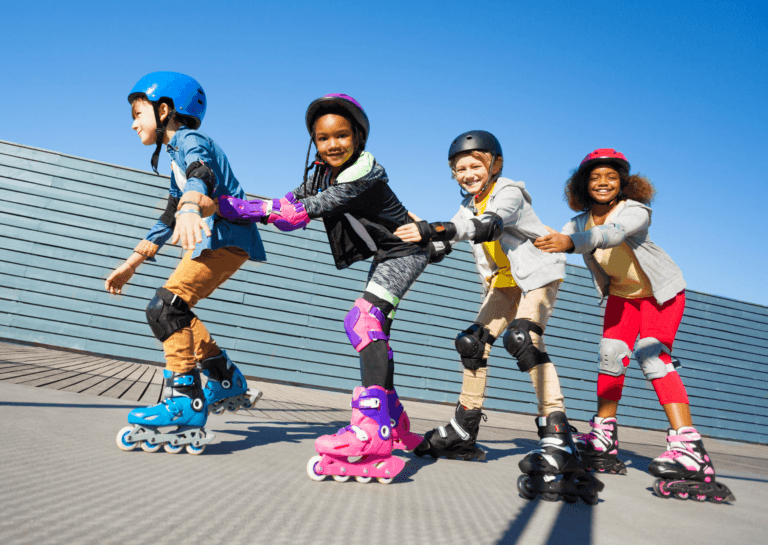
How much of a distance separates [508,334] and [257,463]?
1197 millimetres

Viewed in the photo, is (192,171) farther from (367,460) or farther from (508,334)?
(508,334)

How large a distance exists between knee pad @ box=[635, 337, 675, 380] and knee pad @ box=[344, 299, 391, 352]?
147cm

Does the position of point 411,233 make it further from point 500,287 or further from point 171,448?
point 171,448

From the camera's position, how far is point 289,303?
7543 millimetres

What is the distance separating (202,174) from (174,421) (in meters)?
1.03

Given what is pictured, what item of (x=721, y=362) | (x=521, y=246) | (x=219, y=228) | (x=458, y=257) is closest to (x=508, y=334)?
(x=521, y=246)

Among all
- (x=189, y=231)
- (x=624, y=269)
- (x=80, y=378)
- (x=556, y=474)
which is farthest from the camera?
(x=80, y=378)

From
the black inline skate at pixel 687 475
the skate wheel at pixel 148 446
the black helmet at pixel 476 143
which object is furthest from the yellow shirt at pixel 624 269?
the skate wheel at pixel 148 446

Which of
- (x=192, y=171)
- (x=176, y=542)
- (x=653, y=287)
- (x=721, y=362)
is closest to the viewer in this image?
(x=176, y=542)

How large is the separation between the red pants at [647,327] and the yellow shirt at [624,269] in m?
0.08

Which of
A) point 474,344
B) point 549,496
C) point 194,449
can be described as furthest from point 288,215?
point 549,496

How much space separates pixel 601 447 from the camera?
9.17ft

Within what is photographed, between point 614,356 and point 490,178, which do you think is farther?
point 614,356

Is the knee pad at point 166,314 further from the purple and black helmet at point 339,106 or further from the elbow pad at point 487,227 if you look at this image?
the elbow pad at point 487,227
